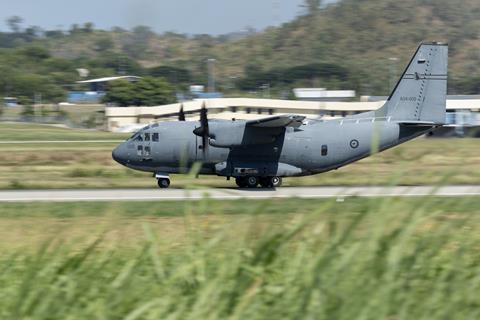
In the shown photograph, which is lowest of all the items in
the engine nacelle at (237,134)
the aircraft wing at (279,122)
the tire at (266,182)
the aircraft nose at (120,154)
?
the tire at (266,182)

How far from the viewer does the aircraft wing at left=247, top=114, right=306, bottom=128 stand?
31500mm

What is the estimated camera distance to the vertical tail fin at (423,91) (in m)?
34.0

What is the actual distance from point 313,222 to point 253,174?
25469mm

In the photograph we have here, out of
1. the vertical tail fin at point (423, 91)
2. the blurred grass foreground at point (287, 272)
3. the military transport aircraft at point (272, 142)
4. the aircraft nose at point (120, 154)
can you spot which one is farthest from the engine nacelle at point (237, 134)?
the blurred grass foreground at point (287, 272)

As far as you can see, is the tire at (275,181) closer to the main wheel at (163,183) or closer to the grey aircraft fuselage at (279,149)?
the grey aircraft fuselage at (279,149)

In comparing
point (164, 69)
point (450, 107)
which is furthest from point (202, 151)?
point (164, 69)

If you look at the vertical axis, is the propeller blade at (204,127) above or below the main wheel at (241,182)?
above

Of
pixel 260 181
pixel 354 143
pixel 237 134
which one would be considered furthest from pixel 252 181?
pixel 354 143

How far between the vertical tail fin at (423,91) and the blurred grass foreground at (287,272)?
25.3 meters

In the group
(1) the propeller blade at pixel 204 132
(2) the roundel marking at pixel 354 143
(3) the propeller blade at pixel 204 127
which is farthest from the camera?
(2) the roundel marking at pixel 354 143

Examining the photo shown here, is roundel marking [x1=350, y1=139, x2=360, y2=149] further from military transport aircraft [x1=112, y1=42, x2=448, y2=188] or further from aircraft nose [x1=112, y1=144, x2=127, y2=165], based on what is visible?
aircraft nose [x1=112, y1=144, x2=127, y2=165]

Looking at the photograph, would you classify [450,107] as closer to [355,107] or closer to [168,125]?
[355,107]

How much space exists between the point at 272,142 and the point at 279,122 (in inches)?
51.0

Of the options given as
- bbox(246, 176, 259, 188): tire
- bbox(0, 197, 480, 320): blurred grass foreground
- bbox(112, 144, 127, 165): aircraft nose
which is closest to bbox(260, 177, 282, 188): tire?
bbox(246, 176, 259, 188): tire
